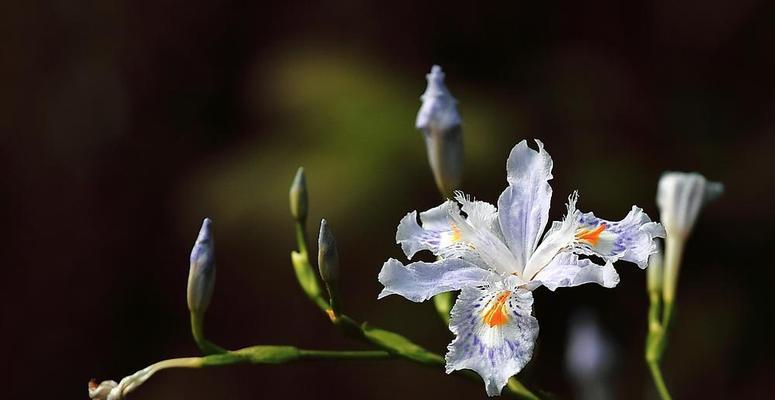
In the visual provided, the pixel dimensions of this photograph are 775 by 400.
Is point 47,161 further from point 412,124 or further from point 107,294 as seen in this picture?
point 412,124

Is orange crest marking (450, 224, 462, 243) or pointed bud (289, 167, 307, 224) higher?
pointed bud (289, 167, 307, 224)

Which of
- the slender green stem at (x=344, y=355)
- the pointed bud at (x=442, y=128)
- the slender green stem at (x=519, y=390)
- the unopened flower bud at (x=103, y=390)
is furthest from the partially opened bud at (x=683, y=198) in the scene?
the unopened flower bud at (x=103, y=390)

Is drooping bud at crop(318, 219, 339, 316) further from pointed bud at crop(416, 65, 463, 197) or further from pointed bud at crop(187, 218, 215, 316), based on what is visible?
pointed bud at crop(416, 65, 463, 197)

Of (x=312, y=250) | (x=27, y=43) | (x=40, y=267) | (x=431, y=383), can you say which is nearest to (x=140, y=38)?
(x=27, y=43)

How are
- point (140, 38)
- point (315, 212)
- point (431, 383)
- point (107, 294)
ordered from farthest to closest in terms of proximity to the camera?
1. point (140, 38)
2. point (107, 294)
3. point (431, 383)
4. point (315, 212)

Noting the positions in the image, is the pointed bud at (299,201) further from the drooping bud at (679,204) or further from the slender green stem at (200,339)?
the drooping bud at (679,204)

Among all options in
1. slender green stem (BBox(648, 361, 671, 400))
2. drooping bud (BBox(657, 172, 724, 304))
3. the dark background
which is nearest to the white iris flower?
slender green stem (BBox(648, 361, 671, 400))
